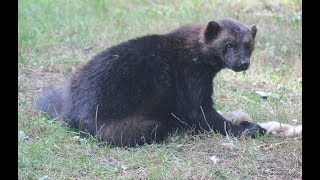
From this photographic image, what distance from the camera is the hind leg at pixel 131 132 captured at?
630cm

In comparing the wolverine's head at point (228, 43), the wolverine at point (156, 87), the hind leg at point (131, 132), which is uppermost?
the wolverine's head at point (228, 43)

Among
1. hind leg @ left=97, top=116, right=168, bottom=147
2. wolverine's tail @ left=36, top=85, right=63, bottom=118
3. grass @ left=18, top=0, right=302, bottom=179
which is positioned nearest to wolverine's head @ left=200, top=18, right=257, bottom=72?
grass @ left=18, top=0, right=302, bottom=179

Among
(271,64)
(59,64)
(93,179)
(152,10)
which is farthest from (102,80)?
(152,10)

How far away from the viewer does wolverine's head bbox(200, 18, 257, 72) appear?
6633 millimetres

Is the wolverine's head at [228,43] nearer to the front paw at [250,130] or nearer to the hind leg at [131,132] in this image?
the front paw at [250,130]

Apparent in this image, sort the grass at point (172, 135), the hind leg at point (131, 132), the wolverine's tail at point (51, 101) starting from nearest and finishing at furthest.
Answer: the grass at point (172, 135) → the hind leg at point (131, 132) → the wolverine's tail at point (51, 101)

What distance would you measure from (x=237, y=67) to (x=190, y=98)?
61 centimetres

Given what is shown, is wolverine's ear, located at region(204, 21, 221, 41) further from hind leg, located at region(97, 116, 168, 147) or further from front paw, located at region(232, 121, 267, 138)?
hind leg, located at region(97, 116, 168, 147)

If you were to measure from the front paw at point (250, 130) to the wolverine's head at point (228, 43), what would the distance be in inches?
24.2

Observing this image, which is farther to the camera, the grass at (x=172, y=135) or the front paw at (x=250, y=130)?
the front paw at (x=250, y=130)

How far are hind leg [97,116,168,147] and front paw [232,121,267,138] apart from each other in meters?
0.77

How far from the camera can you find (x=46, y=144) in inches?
241

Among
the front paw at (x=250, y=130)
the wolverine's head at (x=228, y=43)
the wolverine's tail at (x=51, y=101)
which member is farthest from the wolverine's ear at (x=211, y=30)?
the wolverine's tail at (x=51, y=101)
